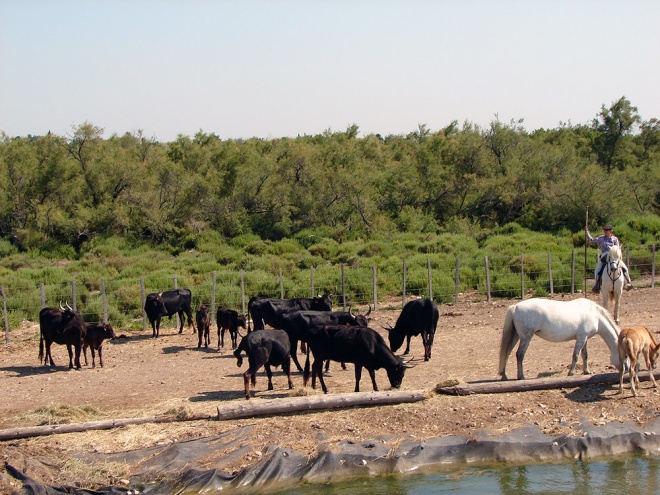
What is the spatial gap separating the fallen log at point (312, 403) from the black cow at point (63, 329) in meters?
5.50

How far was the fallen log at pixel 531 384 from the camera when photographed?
13078 millimetres

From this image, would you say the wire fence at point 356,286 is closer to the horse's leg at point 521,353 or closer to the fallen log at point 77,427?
the horse's leg at point 521,353

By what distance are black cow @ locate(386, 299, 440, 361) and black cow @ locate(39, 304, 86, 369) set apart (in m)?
6.35

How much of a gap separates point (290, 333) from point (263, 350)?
1918 mm

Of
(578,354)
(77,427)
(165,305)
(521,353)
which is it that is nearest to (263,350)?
(77,427)

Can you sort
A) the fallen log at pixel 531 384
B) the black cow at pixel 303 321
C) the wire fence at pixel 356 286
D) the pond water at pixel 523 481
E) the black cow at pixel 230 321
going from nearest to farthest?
1. the pond water at pixel 523 481
2. the fallen log at pixel 531 384
3. the black cow at pixel 303 321
4. the black cow at pixel 230 321
5. the wire fence at pixel 356 286

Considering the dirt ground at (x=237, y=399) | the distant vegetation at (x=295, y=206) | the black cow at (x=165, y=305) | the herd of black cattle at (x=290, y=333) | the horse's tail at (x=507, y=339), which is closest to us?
the dirt ground at (x=237, y=399)

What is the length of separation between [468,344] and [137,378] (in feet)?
23.6

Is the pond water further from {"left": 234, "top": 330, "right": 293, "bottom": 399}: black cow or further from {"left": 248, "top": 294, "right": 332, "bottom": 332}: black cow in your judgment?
{"left": 248, "top": 294, "right": 332, "bottom": 332}: black cow

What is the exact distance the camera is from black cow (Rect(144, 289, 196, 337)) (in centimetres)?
2069

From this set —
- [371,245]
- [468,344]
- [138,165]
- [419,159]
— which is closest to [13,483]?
[468,344]

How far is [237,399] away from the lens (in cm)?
1350

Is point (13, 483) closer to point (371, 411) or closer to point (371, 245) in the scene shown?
point (371, 411)

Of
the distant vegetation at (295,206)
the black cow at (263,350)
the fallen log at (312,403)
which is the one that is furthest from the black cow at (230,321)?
the distant vegetation at (295,206)
